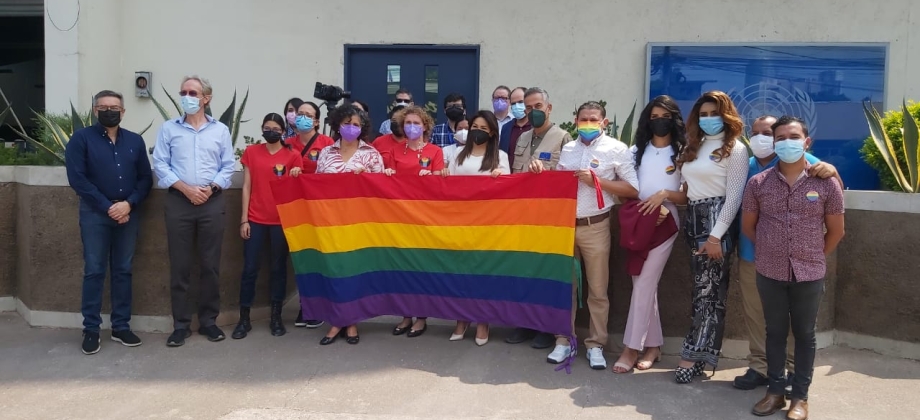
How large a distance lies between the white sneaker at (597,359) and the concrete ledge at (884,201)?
217 centimetres

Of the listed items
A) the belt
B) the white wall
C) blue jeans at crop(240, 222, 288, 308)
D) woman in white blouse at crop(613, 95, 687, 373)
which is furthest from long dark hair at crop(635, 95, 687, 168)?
the white wall

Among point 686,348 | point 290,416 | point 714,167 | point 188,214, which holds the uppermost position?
point 714,167

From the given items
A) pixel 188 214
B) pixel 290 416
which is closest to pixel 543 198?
pixel 290 416

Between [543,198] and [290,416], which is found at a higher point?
[543,198]

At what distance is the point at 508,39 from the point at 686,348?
17.5ft

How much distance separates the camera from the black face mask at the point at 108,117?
5.29 meters

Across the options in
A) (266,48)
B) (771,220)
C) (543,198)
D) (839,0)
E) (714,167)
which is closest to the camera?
(771,220)

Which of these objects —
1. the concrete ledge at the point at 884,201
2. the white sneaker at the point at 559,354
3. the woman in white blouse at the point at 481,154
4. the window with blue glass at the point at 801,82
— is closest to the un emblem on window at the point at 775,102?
the window with blue glass at the point at 801,82

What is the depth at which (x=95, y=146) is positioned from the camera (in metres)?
5.30

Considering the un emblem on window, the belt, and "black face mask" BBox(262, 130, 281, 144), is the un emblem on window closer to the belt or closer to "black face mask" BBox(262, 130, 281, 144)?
the belt

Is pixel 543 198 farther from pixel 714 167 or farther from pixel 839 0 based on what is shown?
pixel 839 0

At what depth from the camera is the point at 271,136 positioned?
5742mm

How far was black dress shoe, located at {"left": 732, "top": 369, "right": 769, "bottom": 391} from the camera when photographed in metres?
4.59

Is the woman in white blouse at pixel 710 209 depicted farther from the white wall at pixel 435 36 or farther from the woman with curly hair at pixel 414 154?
the white wall at pixel 435 36
